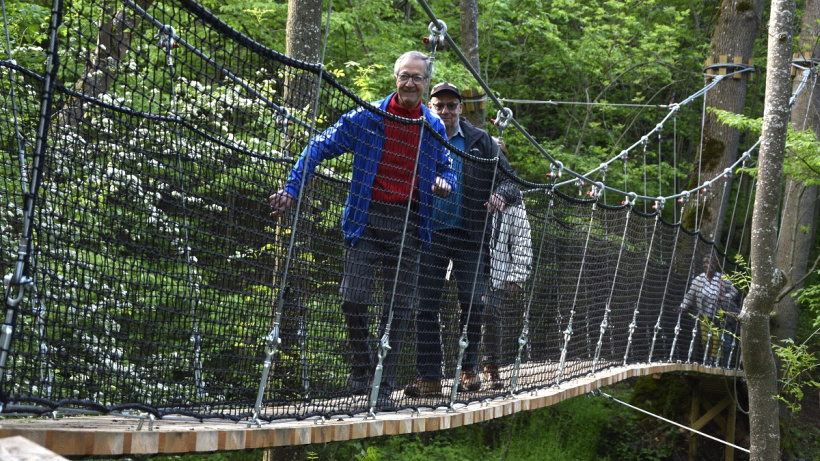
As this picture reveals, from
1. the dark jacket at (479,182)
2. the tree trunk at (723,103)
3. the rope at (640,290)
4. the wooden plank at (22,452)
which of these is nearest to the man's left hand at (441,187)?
the dark jacket at (479,182)

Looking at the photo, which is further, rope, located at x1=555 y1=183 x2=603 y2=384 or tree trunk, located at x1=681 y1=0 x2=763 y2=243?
tree trunk, located at x1=681 y1=0 x2=763 y2=243

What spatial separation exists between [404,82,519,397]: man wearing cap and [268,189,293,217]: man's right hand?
665 millimetres

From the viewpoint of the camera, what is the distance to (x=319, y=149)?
2361 millimetres

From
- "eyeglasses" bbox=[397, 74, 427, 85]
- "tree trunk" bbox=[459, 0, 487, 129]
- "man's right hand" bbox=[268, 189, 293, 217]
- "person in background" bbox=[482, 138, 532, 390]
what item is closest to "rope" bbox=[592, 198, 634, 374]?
"person in background" bbox=[482, 138, 532, 390]

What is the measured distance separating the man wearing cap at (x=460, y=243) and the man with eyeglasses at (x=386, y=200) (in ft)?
0.38

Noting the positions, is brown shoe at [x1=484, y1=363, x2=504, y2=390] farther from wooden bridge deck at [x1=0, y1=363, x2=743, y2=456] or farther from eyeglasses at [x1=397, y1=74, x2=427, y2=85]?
eyeglasses at [x1=397, y1=74, x2=427, y2=85]

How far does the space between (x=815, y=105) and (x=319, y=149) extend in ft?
20.5

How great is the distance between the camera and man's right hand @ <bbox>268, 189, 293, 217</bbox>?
7.21 ft

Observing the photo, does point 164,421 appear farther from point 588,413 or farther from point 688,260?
point 588,413

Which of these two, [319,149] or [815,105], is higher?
[815,105]

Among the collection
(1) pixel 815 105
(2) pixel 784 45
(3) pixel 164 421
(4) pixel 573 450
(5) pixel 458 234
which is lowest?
(4) pixel 573 450

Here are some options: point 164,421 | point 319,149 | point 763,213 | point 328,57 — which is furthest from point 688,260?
point 164,421

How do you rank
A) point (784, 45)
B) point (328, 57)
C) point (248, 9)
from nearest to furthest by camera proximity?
point (784, 45) < point (248, 9) < point (328, 57)

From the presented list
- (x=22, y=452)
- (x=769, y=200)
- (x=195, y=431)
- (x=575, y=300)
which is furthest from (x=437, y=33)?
(x=22, y=452)
